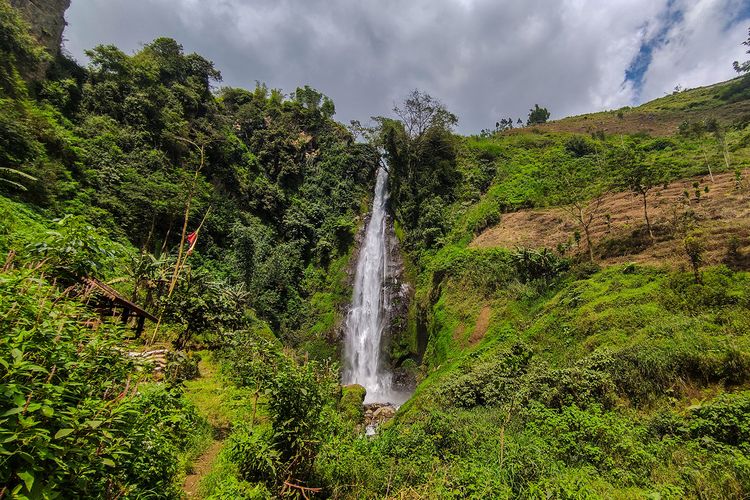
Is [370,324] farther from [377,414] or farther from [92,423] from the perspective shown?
[92,423]

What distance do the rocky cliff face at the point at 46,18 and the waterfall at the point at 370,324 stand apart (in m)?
29.4

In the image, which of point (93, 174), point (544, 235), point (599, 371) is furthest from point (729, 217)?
point (93, 174)

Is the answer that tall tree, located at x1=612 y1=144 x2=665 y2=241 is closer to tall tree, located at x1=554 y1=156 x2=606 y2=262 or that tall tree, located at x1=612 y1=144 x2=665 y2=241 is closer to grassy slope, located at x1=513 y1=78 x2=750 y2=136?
tall tree, located at x1=554 y1=156 x2=606 y2=262

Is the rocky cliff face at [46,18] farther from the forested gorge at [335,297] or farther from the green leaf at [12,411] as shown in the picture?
the green leaf at [12,411]

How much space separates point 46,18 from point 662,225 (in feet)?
141

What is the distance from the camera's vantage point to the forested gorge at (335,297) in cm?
381

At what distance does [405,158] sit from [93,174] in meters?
25.8

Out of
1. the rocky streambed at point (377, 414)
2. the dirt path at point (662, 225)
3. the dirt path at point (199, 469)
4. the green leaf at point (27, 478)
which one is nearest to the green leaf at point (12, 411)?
the green leaf at point (27, 478)

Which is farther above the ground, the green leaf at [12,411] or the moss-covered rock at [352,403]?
the green leaf at [12,411]

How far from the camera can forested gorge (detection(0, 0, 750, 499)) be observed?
381 cm

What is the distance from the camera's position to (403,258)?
29.9 m

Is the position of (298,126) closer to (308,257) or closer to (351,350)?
(308,257)

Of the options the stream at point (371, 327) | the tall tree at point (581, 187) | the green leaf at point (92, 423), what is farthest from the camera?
the stream at point (371, 327)

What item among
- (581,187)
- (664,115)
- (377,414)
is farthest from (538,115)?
(377,414)
